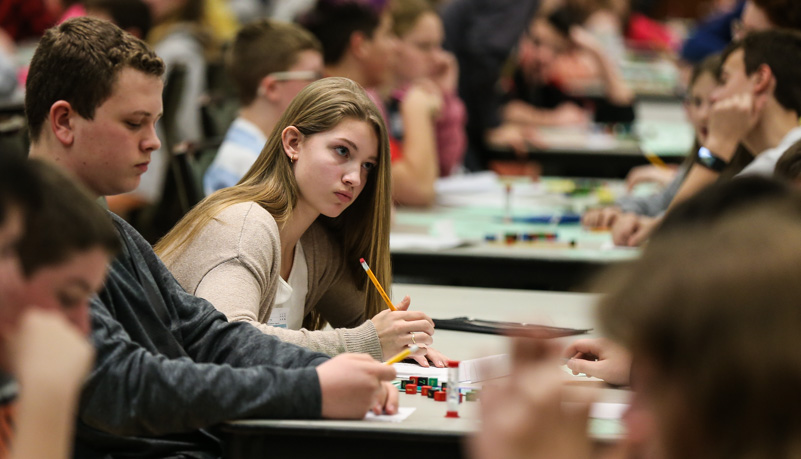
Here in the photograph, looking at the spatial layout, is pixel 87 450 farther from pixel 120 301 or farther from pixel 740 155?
pixel 740 155

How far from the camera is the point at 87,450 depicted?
138cm

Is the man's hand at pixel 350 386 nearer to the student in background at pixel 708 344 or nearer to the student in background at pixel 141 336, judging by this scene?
the student in background at pixel 141 336

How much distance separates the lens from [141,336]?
1453mm

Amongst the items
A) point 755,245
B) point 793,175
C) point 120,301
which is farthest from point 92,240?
point 793,175

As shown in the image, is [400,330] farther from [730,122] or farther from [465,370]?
[730,122]

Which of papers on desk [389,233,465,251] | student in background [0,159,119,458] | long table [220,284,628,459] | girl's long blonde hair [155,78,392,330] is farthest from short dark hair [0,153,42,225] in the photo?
papers on desk [389,233,465,251]

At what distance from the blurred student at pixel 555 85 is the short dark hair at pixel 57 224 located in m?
5.09

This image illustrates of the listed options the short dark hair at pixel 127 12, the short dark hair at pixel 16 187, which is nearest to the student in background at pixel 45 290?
the short dark hair at pixel 16 187

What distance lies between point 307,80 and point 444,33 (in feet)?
8.76

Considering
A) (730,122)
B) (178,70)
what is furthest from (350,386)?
(178,70)

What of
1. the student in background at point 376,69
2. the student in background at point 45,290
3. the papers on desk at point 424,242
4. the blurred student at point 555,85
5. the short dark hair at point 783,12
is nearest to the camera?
the student in background at point 45,290

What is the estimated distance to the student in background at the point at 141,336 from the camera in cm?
131

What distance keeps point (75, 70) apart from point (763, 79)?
1.86 metres

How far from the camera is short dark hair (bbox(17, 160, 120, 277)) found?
956 millimetres
